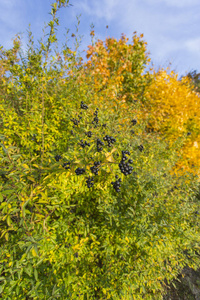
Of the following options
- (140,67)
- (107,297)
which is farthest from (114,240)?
(140,67)

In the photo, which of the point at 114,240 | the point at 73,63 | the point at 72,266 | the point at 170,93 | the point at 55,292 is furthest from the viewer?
the point at 170,93

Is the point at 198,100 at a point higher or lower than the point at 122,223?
higher

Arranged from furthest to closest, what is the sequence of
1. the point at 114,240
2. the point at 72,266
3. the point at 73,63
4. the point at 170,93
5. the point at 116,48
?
1. the point at 116,48
2. the point at 170,93
3. the point at 73,63
4. the point at 114,240
5. the point at 72,266

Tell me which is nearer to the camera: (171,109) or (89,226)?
(89,226)

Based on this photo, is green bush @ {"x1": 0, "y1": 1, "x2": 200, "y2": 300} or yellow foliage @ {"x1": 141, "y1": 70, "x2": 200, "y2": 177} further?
yellow foliage @ {"x1": 141, "y1": 70, "x2": 200, "y2": 177}

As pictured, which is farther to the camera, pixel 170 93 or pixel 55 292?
pixel 170 93

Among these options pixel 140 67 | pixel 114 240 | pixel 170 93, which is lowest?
pixel 114 240

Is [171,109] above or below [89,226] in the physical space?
above

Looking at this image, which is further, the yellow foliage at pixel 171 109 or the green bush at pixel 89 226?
the yellow foliage at pixel 171 109

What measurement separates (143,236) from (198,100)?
8.68 metres

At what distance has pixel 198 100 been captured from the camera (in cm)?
842

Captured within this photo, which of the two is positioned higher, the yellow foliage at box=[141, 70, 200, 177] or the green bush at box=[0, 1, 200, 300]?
the yellow foliage at box=[141, 70, 200, 177]

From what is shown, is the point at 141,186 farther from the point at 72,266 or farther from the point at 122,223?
the point at 72,266

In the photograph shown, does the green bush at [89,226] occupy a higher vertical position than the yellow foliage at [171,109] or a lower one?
lower
